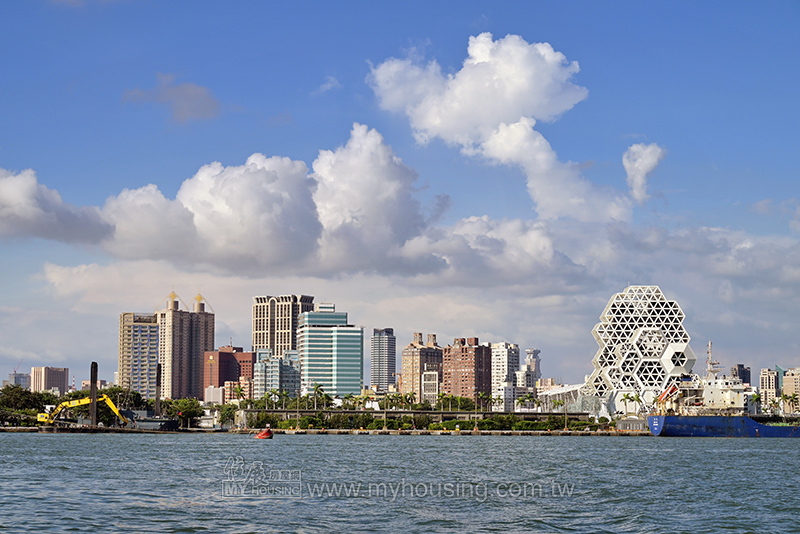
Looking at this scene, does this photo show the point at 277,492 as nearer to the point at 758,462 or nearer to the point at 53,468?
the point at 53,468

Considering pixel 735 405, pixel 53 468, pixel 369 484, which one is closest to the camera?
pixel 369 484

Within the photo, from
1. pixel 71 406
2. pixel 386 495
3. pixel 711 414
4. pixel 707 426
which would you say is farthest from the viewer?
pixel 71 406

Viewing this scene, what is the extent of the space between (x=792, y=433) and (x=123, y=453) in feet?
445

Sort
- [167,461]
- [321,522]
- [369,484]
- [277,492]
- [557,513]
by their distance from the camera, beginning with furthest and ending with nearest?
[167,461] < [369,484] < [277,492] < [557,513] < [321,522]

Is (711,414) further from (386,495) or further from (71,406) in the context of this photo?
(386,495)

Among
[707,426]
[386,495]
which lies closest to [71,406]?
[707,426]

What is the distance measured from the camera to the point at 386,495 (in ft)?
178

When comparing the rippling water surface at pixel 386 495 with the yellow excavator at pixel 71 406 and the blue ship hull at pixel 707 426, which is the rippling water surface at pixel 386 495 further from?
the yellow excavator at pixel 71 406

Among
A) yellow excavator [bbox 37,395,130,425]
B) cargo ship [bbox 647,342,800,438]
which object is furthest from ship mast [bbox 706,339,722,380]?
yellow excavator [bbox 37,395,130,425]

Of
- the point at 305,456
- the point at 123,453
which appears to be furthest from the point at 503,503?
the point at 123,453

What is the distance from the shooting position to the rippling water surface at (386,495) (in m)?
42.7

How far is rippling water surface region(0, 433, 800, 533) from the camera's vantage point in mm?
42656

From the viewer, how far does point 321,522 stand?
139 feet

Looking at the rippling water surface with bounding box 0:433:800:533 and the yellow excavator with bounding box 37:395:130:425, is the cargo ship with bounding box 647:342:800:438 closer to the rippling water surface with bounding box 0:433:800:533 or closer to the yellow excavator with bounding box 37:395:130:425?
the rippling water surface with bounding box 0:433:800:533
